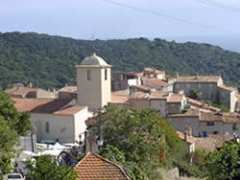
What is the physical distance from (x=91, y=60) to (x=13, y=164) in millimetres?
21586

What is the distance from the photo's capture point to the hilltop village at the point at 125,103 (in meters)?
42.2

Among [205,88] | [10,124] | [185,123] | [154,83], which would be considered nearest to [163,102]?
[185,123]

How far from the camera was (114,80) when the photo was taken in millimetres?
65875

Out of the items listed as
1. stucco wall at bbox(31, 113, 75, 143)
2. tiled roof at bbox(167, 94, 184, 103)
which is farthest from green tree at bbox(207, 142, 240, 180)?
tiled roof at bbox(167, 94, 184, 103)

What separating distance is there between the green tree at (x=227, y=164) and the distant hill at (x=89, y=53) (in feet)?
193

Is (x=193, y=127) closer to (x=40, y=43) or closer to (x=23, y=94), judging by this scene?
(x=23, y=94)

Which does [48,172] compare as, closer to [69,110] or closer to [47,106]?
[69,110]

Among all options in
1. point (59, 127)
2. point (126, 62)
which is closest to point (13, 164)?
point (59, 127)

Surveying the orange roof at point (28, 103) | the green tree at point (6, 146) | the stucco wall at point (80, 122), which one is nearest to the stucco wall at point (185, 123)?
the orange roof at point (28, 103)

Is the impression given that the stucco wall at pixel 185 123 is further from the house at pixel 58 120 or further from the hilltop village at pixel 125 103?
the house at pixel 58 120

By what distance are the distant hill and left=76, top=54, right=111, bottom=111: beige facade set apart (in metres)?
31.2

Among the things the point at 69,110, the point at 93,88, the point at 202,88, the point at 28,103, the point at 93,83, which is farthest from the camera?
the point at 202,88

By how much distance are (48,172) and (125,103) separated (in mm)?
31755

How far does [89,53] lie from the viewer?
105 metres
